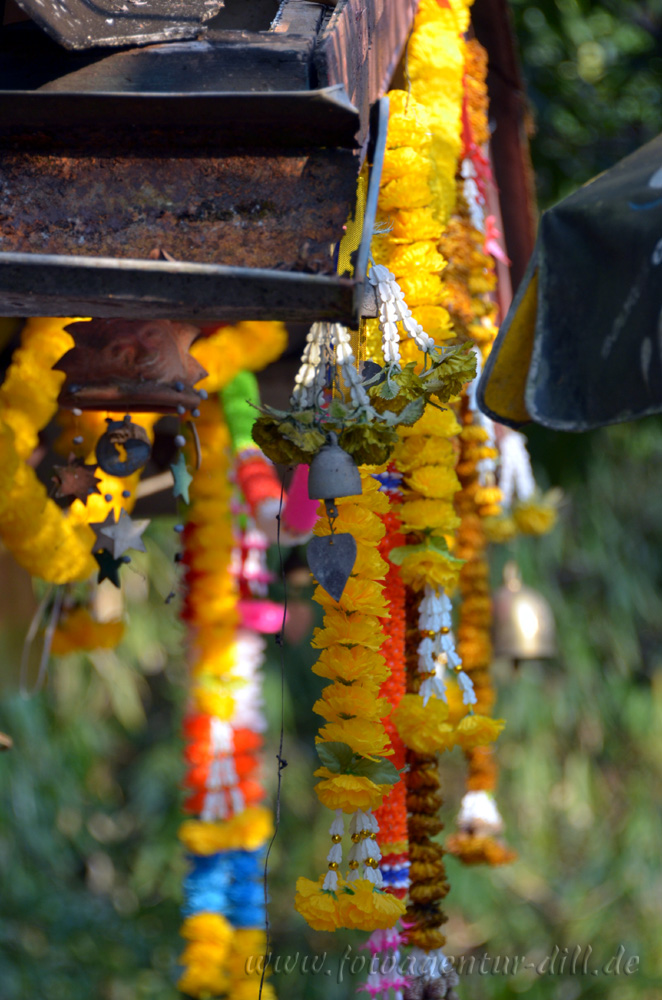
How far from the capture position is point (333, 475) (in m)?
1.46

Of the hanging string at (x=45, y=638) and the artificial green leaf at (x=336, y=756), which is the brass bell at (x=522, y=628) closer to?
the hanging string at (x=45, y=638)

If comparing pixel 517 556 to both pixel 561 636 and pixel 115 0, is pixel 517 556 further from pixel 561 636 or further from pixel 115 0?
pixel 115 0

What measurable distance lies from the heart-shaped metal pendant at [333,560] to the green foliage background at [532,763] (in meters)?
4.59

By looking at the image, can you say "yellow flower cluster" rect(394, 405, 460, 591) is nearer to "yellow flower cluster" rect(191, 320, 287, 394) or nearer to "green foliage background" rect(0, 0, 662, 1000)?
"yellow flower cluster" rect(191, 320, 287, 394)

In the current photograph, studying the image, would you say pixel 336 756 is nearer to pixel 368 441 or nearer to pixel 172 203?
pixel 368 441

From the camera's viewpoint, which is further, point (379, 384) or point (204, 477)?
point (204, 477)

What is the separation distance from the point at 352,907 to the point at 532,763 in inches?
200

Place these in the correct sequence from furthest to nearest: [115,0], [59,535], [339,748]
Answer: [59,535], [339,748], [115,0]

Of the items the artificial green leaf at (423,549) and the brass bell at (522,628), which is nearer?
the artificial green leaf at (423,549)

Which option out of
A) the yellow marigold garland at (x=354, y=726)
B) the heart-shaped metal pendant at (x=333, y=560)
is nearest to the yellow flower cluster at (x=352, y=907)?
the yellow marigold garland at (x=354, y=726)

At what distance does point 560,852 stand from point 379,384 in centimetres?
570

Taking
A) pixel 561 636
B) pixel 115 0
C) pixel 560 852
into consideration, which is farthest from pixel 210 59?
pixel 560 852

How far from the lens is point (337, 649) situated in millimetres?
1587

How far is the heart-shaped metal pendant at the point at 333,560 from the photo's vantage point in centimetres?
147
